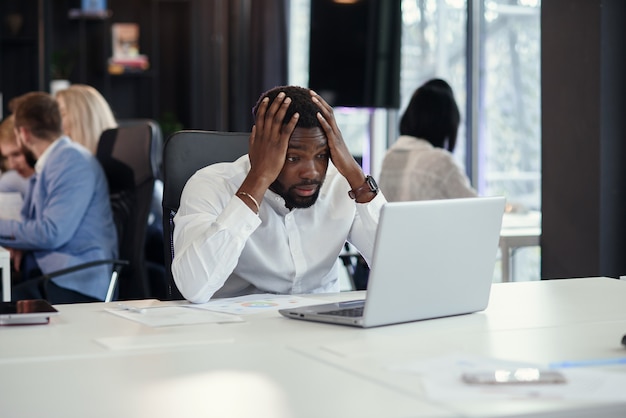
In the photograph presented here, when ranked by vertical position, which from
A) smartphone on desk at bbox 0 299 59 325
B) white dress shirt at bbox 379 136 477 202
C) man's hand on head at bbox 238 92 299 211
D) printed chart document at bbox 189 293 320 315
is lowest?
printed chart document at bbox 189 293 320 315

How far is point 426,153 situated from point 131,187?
4.18 ft

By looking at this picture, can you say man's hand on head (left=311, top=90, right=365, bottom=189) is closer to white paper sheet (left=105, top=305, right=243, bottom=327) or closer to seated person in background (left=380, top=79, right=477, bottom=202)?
white paper sheet (left=105, top=305, right=243, bottom=327)

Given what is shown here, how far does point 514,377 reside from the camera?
1243mm

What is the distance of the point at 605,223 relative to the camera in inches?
141

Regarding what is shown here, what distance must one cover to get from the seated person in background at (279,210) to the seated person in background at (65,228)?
156 centimetres

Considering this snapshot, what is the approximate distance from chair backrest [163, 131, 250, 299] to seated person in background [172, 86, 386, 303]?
121 mm

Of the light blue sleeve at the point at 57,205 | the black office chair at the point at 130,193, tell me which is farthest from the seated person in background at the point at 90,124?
the light blue sleeve at the point at 57,205

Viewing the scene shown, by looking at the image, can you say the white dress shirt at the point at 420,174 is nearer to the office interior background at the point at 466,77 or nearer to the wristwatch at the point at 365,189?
the office interior background at the point at 466,77

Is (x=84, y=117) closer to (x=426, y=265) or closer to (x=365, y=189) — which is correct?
(x=365, y=189)

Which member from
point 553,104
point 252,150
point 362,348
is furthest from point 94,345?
point 553,104

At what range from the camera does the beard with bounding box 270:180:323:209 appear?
229 centimetres

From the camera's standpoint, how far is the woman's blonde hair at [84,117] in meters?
4.73

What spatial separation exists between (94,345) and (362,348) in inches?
17.3

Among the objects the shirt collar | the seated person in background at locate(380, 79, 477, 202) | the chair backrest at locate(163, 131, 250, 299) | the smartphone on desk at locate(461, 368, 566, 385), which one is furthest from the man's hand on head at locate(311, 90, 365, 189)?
the shirt collar
